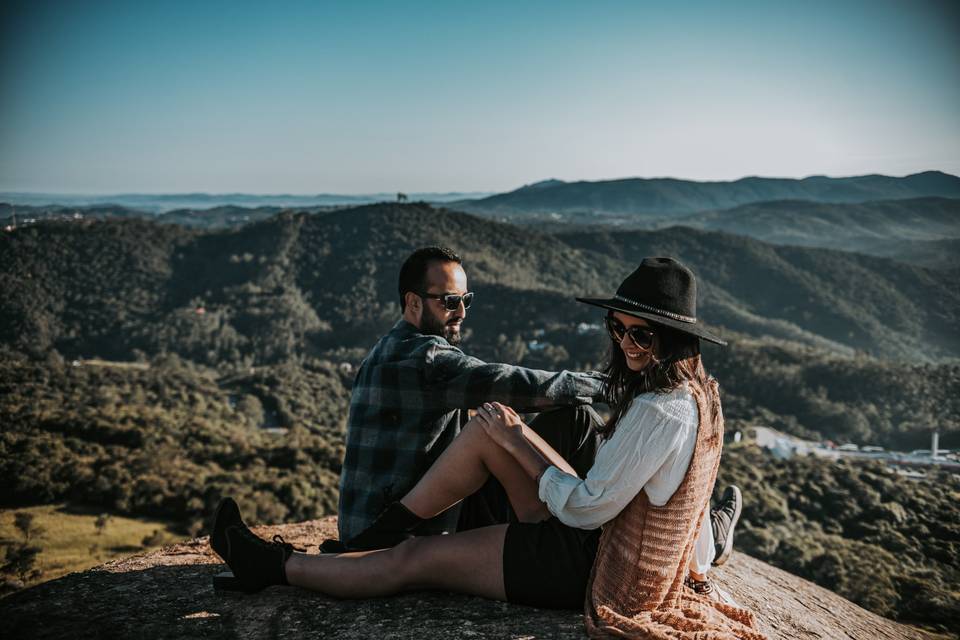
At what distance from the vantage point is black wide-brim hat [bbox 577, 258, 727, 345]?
7.14 ft

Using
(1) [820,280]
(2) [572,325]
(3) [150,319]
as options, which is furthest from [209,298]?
(1) [820,280]

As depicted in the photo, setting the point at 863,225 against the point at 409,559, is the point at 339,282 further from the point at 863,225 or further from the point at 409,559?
the point at 409,559

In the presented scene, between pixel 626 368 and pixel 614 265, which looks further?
pixel 614 265

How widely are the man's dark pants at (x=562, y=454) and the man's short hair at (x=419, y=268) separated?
34.6 inches

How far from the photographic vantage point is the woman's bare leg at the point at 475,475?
2.41 m

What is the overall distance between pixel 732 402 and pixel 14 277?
72.4m

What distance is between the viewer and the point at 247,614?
267 cm

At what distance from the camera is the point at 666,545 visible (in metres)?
2.10

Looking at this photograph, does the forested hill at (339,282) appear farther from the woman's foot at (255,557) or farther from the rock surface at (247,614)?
the woman's foot at (255,557)

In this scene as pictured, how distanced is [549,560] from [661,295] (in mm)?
1152

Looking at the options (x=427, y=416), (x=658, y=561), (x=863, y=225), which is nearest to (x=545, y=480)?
(x=658, y=561)

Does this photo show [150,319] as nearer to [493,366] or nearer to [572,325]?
[572,325]

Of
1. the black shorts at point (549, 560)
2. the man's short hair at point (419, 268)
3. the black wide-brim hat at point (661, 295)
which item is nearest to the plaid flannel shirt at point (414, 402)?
the man's short hair at point (419, 268)

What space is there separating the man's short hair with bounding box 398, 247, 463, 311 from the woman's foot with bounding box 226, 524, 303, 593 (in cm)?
127
